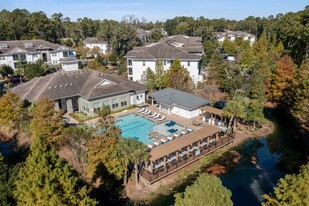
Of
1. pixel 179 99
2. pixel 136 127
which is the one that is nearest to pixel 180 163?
pixel 136 127

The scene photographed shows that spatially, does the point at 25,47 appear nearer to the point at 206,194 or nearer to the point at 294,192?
the point at 206,194

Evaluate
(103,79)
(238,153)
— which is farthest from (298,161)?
(103,79)

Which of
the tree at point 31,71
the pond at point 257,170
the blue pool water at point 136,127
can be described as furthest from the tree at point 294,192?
the tree at point 31,71

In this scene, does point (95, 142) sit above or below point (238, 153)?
above

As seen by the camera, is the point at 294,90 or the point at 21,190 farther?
the point at 294,90

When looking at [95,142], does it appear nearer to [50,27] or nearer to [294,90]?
[294,90]

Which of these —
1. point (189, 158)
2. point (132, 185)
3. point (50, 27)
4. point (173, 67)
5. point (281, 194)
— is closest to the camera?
point (281, 194)
